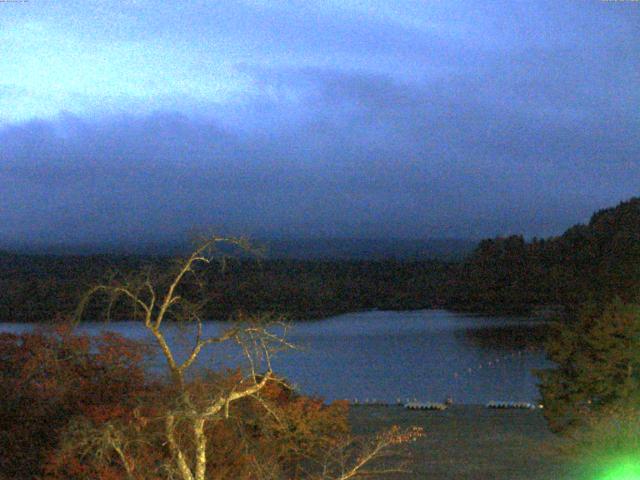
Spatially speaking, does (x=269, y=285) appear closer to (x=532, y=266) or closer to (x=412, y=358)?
(x=412, y=358)

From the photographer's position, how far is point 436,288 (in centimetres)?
5394

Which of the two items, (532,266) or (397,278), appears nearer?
(532,266)

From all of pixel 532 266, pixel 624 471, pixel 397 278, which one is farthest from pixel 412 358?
pixel 397 278

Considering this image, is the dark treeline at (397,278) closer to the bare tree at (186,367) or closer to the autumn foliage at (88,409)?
the autumn foliage at (88,409)

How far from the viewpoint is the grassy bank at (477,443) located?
1206 cm

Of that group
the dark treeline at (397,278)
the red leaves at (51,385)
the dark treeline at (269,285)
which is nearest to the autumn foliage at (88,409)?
the red leaves at (51,385)

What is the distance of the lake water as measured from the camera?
25500 mm

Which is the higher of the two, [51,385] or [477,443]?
[51,385]

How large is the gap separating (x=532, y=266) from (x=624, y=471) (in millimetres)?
38719

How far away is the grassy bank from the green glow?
45 centimetres

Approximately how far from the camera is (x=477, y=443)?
46.8 feet

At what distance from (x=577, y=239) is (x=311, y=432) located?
40.3 meters

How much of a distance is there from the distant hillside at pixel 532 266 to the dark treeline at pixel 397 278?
0.06 m

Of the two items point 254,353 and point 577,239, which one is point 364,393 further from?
point 577,239
